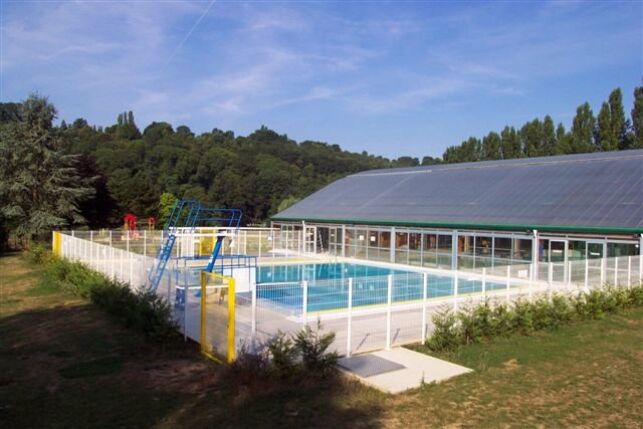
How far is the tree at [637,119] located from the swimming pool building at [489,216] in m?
19.8

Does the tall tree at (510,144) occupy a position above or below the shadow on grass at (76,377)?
above

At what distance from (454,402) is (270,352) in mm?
2697

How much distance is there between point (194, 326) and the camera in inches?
405

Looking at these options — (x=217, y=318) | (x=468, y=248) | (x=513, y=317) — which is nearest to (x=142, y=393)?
(x=217, y=318)

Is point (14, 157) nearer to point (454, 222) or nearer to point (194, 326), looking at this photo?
point (454, 222)

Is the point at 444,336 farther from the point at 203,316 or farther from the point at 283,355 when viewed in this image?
the point at 203,316

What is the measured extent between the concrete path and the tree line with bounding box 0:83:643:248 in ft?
103

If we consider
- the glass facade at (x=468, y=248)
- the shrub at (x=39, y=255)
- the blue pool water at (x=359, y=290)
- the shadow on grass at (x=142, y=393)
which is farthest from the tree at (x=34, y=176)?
the blue pool water at (x=359, y=290)

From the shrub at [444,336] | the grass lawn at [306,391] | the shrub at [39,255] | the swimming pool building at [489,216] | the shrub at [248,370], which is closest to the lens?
the grass lawn at [306,391]

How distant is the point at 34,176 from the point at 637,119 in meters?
46.9

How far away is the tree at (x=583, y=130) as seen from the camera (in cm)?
4888

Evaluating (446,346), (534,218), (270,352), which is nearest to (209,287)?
(270,352)

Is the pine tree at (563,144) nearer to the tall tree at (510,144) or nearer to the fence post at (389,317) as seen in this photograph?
the tall tree at (510,144)

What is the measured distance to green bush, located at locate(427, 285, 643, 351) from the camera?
393 inches
